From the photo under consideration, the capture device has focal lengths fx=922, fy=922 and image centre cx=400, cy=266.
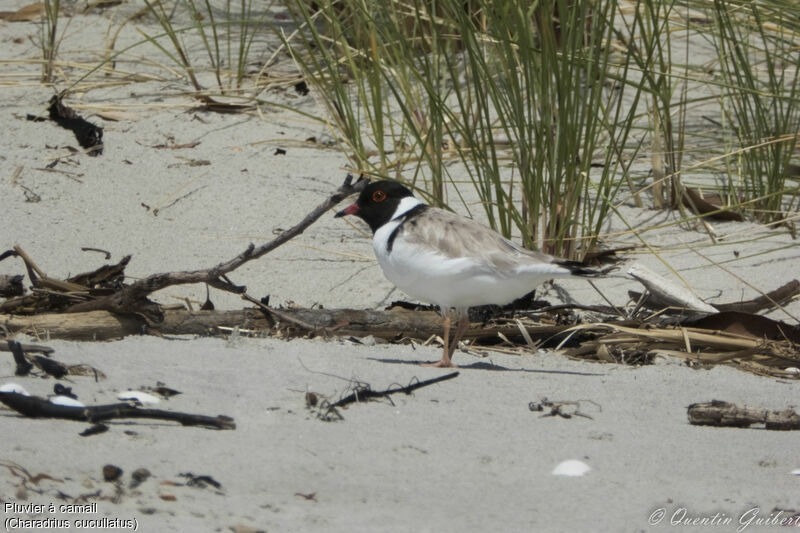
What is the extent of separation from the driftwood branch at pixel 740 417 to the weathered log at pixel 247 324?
86 cm

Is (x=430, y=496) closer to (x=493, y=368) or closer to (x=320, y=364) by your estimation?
(x=320, y=364)

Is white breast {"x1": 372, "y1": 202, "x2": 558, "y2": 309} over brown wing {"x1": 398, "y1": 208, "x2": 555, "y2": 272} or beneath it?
beneath

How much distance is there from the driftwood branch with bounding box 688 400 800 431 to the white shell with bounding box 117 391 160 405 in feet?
4.47

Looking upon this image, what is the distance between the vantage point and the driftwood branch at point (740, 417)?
236 centimetres

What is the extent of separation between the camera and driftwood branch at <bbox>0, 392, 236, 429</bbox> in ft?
6.56

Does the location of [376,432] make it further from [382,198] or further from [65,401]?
[382,198]

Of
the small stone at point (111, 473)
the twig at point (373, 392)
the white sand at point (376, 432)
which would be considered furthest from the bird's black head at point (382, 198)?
the small stone at point (111, 473)

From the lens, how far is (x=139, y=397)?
2.22m

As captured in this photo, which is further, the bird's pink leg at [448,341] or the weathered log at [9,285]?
the weathered log at [9,285]

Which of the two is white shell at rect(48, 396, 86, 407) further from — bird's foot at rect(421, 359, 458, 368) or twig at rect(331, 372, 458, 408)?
bird's foot at rect(421, 359, 458, 368)

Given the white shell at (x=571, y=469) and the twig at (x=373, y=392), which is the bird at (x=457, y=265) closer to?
the twig at (x=373, y=392)

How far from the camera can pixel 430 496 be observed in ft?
6.07

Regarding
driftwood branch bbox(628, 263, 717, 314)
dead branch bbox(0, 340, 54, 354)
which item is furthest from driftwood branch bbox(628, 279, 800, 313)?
dead branch bbox(0, 340, 54, 354)

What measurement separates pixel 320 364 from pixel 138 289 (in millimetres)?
650
